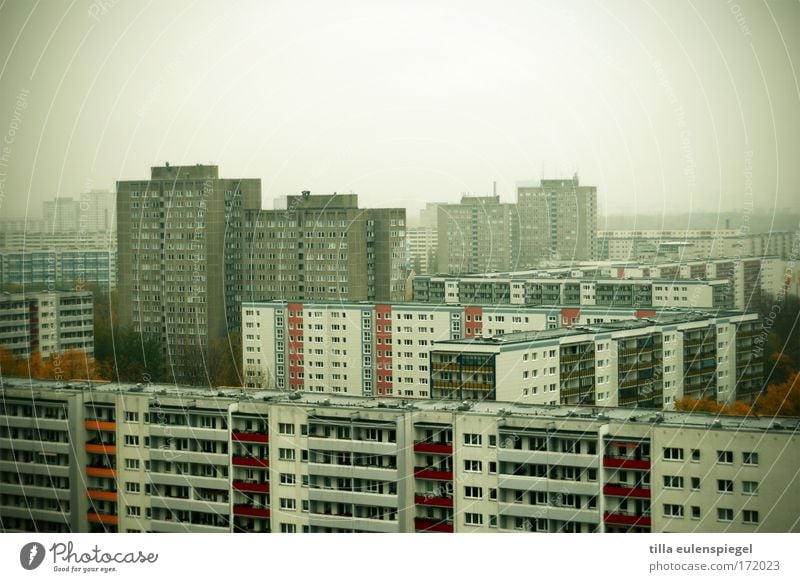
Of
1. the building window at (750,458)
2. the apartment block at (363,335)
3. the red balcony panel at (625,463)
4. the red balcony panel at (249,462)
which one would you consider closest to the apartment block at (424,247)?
the apartment block at (363,335)

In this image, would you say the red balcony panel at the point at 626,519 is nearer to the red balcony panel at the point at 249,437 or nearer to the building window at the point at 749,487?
the building window at the point at 749,487

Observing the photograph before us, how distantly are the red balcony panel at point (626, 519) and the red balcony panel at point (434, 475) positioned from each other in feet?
2.06

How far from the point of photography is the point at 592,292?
9.61 meters

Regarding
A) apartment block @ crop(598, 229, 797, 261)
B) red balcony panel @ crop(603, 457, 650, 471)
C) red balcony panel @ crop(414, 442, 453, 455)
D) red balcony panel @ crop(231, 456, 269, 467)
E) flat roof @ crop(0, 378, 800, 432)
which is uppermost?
apartment block @ crop(598, 229, 797, 261)

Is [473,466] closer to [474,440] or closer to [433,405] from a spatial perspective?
[474,440]

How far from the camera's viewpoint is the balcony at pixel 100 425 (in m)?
4.96

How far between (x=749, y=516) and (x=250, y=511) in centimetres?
200

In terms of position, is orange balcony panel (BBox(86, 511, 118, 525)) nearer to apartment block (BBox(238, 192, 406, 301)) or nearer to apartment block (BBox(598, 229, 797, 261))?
apartment block (BBox(238, 192, 406, 301))

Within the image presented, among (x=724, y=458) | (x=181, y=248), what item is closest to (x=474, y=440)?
(x=724, y=458)

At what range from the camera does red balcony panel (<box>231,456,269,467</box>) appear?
4738 millimetres

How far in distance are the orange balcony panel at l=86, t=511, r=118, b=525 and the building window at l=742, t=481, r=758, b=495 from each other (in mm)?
2595
